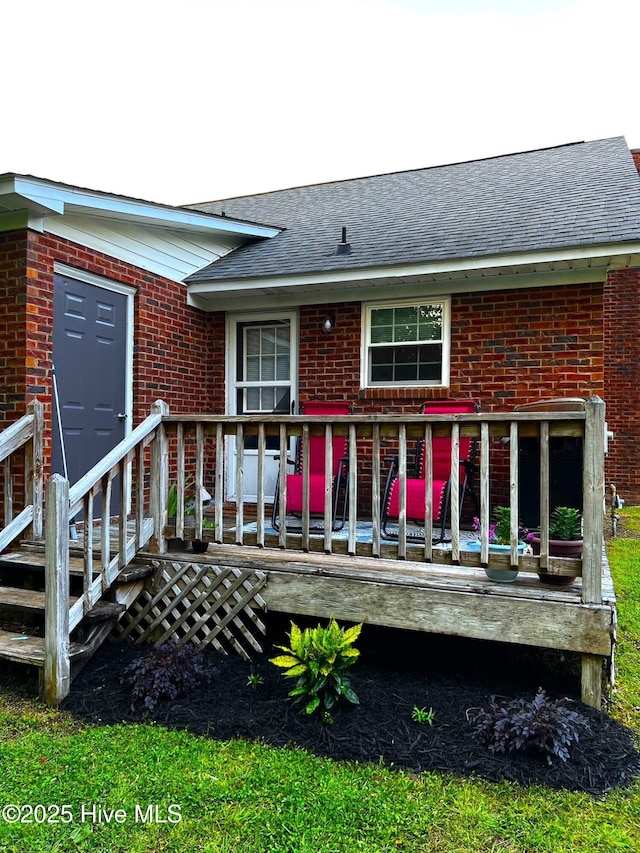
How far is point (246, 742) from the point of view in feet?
9.25

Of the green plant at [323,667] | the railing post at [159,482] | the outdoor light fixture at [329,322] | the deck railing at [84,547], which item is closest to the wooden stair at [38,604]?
the deck railing at [84,547]

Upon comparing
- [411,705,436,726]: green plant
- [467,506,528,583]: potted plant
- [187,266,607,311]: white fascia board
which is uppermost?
[187,266,607,311]: white fascia board

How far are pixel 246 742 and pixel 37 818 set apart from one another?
921 mm

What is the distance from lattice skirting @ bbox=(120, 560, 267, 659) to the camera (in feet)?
12.0

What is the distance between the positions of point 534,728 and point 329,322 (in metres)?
4.39

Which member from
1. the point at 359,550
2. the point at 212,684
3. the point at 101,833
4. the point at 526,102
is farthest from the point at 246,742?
the point at 526,102

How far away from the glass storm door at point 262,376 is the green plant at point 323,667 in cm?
346

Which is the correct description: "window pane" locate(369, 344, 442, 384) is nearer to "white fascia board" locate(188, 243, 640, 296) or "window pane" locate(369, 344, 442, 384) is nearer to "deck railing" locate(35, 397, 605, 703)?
"white fascia board" locate(188, 243, 640, 296)

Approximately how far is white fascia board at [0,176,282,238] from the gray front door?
2.08 ft

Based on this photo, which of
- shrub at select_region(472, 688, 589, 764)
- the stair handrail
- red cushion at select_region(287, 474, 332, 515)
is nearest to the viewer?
shrub at select_region(472, 688, 589, 764)

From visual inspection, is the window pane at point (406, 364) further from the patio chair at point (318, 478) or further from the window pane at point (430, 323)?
the patio chair at point (318, 478)

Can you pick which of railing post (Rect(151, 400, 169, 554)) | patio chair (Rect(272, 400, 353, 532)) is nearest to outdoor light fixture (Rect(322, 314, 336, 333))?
patio chair (Rect(272, 400, 353, 532))

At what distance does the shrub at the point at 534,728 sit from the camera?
8.59 ft

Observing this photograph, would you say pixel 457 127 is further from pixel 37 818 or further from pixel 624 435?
pixel 37 818
